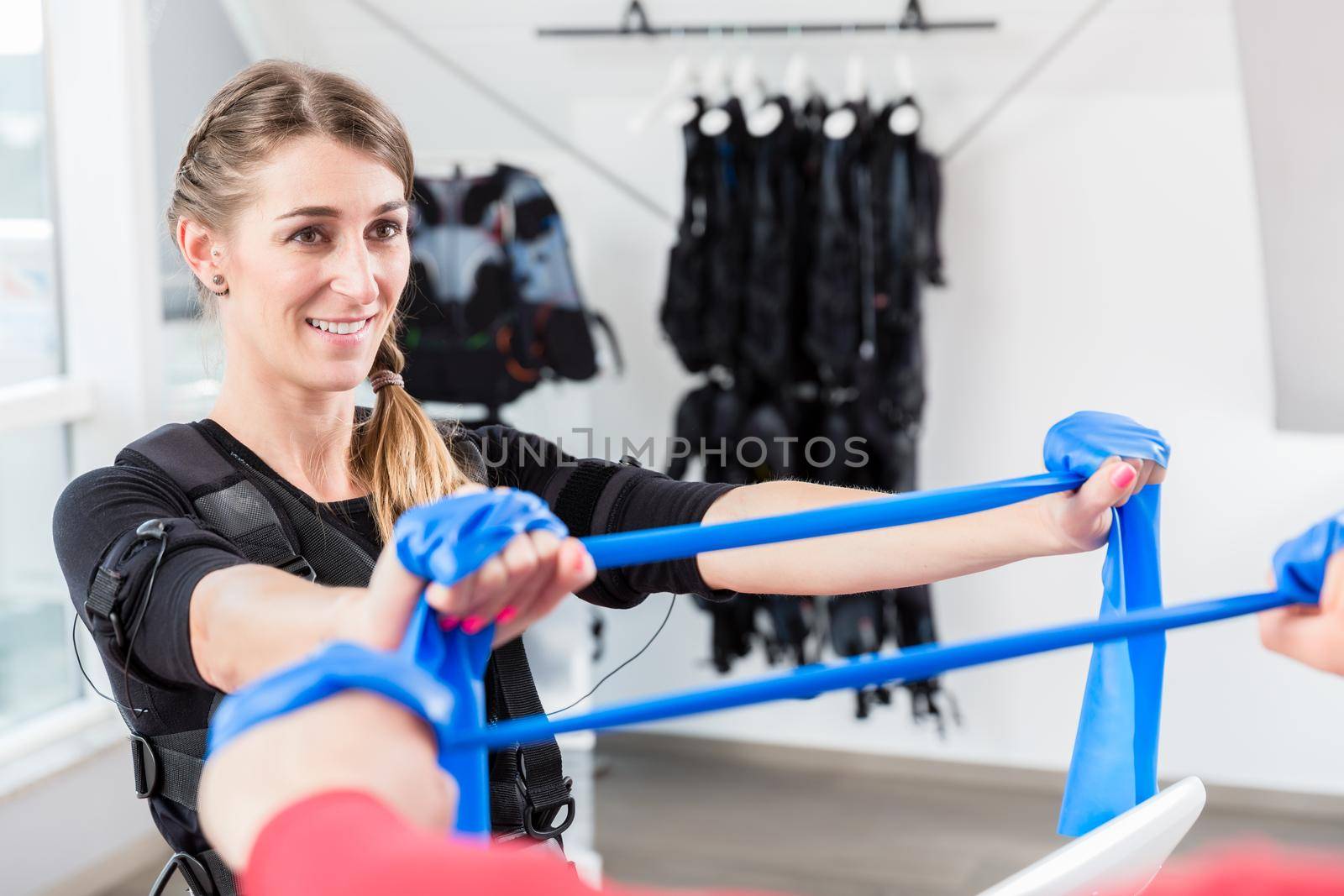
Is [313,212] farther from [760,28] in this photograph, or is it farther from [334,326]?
[760,28]

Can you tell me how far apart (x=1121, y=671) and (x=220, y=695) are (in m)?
0.83

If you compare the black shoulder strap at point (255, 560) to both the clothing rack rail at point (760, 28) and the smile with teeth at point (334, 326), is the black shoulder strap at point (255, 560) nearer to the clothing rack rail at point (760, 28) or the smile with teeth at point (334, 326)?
the smile with teeth at point (334, 326)

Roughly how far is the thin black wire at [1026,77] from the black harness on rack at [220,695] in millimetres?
2479

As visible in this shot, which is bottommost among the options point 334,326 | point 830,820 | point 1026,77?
point 830,820

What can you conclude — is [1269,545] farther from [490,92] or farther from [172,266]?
[172,266]

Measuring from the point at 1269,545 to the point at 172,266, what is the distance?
3046mm

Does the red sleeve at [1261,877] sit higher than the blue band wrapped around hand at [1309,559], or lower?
lower

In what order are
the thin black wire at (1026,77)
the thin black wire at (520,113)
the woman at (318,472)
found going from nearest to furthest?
1. the woman at (318,472)
2. the thin black wire at (1026,77)
3. the thin black wire at (520,113)

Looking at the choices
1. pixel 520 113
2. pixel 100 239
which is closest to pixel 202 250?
pixel 100 239

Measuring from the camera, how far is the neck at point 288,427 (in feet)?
4.50

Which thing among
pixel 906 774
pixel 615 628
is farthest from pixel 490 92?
pixel 906 774

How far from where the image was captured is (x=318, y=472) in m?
1.41

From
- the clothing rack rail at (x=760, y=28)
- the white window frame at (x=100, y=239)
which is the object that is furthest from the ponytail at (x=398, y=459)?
the clothing rack rail at (x=760, y=28)

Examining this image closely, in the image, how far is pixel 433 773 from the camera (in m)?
0.63
